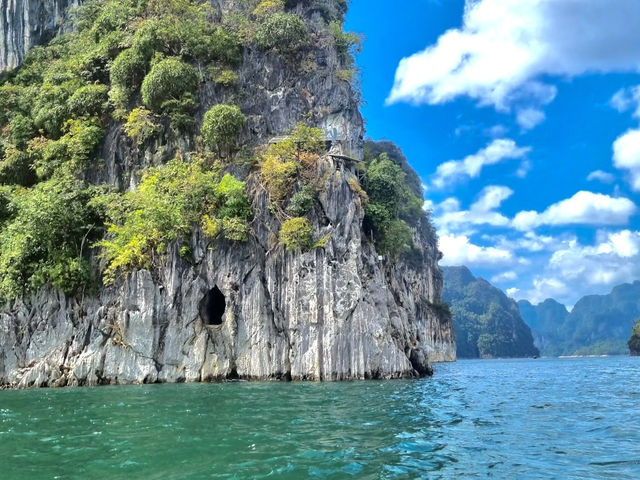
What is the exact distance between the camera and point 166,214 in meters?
27.9

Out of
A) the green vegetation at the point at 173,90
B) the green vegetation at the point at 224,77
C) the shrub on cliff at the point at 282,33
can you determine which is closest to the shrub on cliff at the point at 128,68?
the green vegetation at the point at 173,90

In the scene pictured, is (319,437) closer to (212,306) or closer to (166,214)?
(166,214)

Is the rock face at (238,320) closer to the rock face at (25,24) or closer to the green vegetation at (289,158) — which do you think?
the green vegetation at (289,158)

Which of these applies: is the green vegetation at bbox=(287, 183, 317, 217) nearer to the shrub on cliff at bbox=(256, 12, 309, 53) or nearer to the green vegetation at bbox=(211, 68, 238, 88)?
the green vegetation at bbox=(211, 68, 238, 88)

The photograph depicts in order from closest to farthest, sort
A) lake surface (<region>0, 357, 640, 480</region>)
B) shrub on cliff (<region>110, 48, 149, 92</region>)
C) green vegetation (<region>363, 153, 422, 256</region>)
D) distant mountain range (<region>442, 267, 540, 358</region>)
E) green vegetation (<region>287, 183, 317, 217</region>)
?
1. lake surface (<region>0, 357, 640, 480</region>)
2. green vegetation (<region>287, 183, 317, 217</region>)
3. shrub on cliff (<region>110, 48, 149, 92</region>)
4. green vegetation (<region>363, 153, 422, 256</region>)
5. distant mountain range (<region>442, 267, 540, 358</region>)

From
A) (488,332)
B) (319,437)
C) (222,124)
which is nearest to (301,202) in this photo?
(222,124)

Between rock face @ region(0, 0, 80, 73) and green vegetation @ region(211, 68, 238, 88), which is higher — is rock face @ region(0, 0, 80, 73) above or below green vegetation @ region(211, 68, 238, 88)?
above

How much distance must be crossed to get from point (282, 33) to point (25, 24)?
2431cm

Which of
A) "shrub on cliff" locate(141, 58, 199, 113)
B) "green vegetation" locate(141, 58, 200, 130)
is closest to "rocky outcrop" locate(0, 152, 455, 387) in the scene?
"green vegetation" locate(141, 58, 200, 130)

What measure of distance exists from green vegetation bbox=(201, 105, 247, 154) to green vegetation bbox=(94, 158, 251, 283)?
2.27 meters

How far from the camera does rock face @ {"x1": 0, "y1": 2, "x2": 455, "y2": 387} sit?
25.9 meters

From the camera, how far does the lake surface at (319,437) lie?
8.38m

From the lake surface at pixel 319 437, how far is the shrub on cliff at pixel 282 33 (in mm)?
25807

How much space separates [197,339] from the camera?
2666cm
